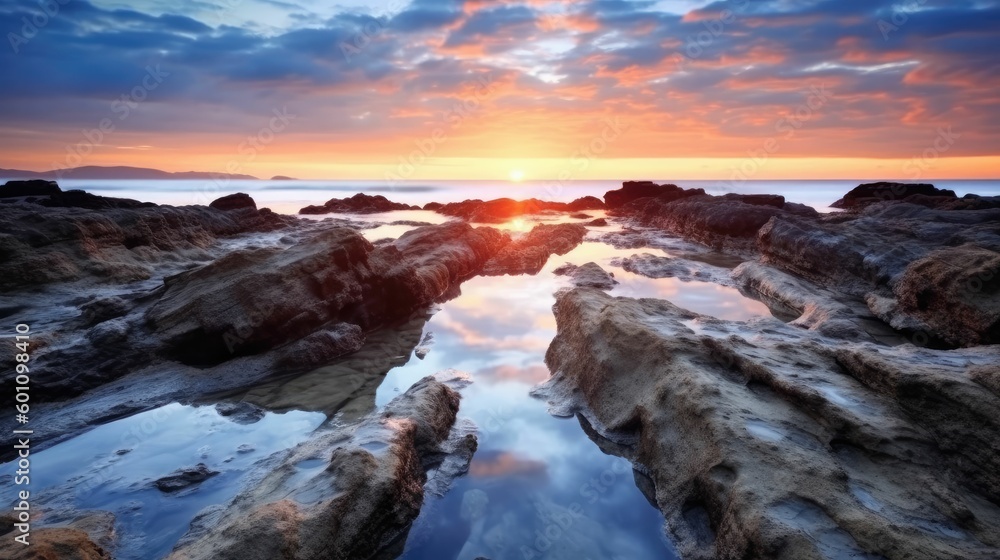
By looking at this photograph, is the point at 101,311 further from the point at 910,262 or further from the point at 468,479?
the point at 910,262

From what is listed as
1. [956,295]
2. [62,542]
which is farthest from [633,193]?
[62,542]

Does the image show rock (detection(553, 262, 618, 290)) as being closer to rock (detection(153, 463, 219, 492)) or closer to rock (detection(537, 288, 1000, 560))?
rock (detection(537, 288, 1000, 560))

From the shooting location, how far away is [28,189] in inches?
853

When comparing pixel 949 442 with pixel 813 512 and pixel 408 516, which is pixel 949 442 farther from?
pixel 408 516

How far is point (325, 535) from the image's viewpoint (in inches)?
147

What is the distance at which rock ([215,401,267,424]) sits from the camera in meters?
6.65

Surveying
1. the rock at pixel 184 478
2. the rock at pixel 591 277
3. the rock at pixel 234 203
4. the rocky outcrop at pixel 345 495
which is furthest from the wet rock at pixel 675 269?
the rock at pixel 234 203

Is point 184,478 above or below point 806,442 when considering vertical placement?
below

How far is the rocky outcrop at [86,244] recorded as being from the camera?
32.3ft

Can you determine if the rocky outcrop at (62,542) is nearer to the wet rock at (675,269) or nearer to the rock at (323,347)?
the rock at (323,347)

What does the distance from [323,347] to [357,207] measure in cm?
3732

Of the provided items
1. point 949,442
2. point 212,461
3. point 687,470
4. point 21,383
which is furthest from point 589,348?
point 21,383

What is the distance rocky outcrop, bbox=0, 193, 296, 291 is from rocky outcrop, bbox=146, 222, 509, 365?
118 inches

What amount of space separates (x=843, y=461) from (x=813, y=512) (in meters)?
0.94
